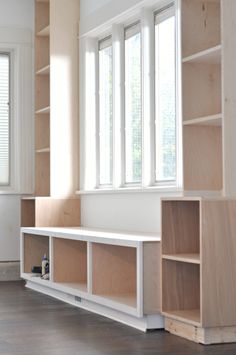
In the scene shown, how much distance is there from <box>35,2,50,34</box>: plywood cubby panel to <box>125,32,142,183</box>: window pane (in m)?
1.47

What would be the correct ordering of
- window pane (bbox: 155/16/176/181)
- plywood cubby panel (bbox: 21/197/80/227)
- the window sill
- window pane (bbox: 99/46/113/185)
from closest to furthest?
1. the window sill
2. window pane (bbox: 155/16/176/181)
3. window pane (bbox: 99/46/113/185)
4. plywood cubby panel (bbox: 21/197/80/227)

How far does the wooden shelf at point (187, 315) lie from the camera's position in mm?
4285

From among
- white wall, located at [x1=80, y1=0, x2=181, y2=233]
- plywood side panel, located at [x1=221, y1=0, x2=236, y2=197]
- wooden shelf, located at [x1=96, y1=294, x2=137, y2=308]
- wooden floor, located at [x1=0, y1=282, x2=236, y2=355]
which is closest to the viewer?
wooden floor, located at [x1=0, y1=282, x2=236, y2=355]

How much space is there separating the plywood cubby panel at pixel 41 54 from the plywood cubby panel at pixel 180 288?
3552 millimetres

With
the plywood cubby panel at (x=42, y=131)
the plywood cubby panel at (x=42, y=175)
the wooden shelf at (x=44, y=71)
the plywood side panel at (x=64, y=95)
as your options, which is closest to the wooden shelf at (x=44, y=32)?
the plywood side panel at (x=64, y=95)

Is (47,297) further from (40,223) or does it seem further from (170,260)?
(170,260)

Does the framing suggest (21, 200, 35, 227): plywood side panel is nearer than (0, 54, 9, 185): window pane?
Yes

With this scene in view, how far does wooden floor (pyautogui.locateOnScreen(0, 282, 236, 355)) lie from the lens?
13.4ft

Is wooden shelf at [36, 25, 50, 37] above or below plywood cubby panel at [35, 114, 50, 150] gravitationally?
above

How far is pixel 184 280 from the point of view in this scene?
15.3 feet

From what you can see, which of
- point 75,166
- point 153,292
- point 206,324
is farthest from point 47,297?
point 206,324

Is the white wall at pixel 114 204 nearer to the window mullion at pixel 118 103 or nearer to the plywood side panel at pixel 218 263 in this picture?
the window mullion at pixel 118 103

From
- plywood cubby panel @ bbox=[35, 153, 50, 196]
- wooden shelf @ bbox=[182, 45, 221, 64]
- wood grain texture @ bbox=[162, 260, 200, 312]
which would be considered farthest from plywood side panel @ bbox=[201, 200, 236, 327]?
plywood cubby panel @ bbox=[35, 153, 50, 196]

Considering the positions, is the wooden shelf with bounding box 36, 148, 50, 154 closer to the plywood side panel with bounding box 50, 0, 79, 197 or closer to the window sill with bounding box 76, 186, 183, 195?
the plywood side panel with bounding box 50, 0, 79, 197
